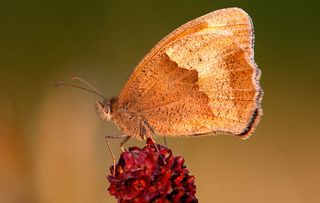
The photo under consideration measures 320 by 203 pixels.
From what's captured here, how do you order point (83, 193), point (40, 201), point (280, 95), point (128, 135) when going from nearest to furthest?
point (128, 135) < point (40, 201) < point (83, 193) < point (280, 95)

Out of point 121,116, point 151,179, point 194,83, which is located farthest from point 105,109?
point 151,179

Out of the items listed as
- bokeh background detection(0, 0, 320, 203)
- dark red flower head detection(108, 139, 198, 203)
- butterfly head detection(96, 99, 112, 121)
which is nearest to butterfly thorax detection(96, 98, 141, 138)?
butterfly head detection(96, 99, 112, 121)

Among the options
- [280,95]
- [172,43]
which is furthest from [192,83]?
[280,95]

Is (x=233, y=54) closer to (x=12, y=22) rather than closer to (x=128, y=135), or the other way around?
(x=128, y=135)

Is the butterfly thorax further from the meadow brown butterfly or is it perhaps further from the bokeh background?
the bokeh background

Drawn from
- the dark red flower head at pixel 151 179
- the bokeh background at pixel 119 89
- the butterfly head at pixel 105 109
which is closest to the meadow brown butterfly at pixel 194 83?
the butterfly head at pixel 105 109

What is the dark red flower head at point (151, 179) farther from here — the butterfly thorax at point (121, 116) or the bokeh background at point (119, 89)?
the bokeh background at point (119, 89)

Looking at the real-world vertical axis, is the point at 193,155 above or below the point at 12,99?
below
